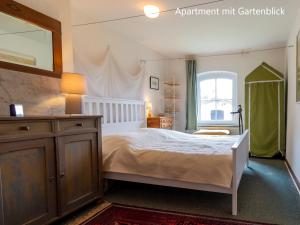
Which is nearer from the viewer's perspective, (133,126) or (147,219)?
(147,219)

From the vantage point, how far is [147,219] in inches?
88.9

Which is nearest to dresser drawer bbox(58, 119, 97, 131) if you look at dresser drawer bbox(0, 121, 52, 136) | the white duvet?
dresser drawer bbox(0, 121, 52, 136)

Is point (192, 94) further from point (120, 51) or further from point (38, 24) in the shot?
point (38, 24)

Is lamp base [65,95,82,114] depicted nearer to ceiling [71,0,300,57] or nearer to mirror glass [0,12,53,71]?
mirror glass [0,12,53,71]

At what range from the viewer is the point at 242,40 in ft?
15.6

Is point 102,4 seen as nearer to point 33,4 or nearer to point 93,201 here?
point 33,4

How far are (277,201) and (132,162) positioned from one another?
1.67 meters

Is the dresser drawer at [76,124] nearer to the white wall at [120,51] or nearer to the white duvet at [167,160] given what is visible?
the white duvet at [167,160]

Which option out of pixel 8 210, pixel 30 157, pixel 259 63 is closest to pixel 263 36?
pixel 259 63

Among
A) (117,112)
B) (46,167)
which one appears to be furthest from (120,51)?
(46,167)

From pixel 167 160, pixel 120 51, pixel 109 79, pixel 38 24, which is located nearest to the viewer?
pixel 38 24

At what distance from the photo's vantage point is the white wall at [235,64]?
5324mm

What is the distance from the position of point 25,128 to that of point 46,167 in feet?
1.26

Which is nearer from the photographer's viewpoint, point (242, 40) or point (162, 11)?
point (162, 11)
